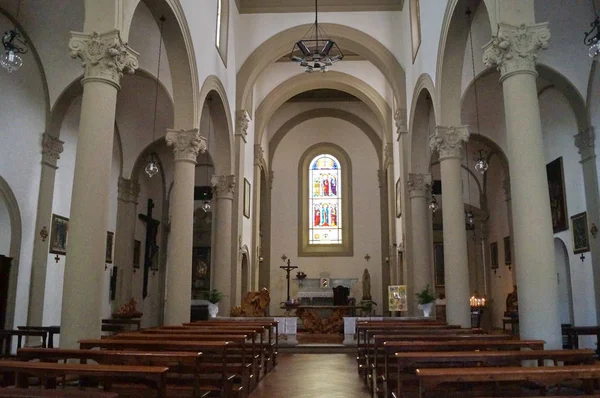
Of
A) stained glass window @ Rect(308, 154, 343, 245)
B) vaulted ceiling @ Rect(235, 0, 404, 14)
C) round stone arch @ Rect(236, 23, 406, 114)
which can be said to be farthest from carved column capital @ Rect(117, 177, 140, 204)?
stained glass window @ Rect(308, 154, 343, 245)

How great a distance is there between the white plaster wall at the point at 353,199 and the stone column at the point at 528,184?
17.9 metres

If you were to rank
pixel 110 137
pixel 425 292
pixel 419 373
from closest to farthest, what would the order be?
pixel 419 373 → pixel 110 137 → pixel 425 292

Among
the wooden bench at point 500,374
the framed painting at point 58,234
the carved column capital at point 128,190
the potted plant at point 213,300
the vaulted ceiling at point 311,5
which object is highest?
the vaulted ceiling at point 311,5

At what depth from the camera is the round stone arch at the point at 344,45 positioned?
16516 millimetres

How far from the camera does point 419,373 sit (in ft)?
12.3

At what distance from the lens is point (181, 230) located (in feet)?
Answer: 37.4

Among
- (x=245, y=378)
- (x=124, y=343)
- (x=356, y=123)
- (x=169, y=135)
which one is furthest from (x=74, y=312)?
(x=356, y=123)

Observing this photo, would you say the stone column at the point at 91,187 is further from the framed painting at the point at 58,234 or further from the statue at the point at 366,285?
the statue at the point at 366,285

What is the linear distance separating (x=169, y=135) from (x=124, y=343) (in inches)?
263

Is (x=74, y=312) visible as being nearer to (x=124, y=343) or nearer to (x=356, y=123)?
(x=124, y=343)

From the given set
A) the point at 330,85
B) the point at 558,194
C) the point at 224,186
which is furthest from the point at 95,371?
the point at 330,85

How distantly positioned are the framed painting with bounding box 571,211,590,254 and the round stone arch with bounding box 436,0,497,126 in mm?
4508

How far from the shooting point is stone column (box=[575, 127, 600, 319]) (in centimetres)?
1238

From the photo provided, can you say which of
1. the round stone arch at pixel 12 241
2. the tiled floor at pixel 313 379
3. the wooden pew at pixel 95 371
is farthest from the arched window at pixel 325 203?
the wooden pew at pixel 95 371
